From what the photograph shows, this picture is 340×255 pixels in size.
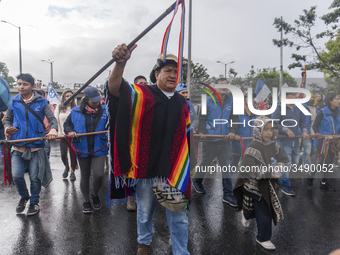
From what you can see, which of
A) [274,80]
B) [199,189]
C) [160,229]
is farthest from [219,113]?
[274,80]

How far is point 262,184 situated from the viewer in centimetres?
273

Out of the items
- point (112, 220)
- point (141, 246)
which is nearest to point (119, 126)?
point (141, 246)

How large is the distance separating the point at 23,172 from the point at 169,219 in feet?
7.99

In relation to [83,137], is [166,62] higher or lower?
higher

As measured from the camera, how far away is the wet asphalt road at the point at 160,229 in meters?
2.69

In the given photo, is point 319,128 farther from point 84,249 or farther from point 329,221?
point 84,249

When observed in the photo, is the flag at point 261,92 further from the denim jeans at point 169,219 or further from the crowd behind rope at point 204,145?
the denim jeans at point 169,219

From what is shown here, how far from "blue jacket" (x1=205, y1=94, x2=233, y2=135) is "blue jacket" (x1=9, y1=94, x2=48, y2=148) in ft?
8.80

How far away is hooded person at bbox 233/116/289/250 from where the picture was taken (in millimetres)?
2699

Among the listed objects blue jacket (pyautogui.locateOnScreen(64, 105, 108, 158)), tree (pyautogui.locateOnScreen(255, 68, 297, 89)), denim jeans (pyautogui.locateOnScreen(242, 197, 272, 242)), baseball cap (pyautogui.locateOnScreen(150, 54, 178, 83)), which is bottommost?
denim jeans (pyautogui.locateOnScreen(242, 197, 272, 242))

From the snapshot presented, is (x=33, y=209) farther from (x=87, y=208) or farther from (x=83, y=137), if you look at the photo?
(x=83, y=137)

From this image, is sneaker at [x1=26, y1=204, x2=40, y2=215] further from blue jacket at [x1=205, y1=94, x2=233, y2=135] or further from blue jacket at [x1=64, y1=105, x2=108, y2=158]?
blue jacket at [x1=205, y1=94, x2=233, y2=135]

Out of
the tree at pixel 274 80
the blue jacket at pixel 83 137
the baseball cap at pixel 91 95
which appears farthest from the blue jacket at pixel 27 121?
the tree at pixel 274 80

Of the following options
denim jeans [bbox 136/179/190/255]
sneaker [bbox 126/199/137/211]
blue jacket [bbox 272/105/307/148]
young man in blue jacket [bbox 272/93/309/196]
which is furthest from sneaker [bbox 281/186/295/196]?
denim jeans [bbox 136/179/190/255]
